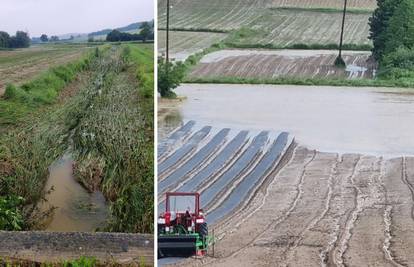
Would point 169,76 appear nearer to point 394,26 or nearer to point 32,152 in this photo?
point 32,152

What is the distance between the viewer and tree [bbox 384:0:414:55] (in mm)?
2855

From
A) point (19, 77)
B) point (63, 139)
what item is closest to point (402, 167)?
point (63, 139)

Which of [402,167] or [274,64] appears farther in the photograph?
[274,64]

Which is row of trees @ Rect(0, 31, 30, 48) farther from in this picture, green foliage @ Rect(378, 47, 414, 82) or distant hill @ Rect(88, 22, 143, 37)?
green foliage @ Rect(378, 47, 414, 82)

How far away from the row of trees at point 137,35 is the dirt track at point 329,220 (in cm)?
87

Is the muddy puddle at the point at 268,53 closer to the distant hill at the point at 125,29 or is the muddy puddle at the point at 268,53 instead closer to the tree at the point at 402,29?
the tree at the point at 402,29

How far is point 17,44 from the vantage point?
271cm

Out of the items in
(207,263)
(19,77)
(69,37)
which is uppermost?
(69,37)

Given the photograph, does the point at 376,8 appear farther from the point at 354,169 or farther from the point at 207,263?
the point at 207,263

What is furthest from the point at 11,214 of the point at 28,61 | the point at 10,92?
the point at 28,61

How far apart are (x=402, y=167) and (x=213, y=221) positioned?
90 centimetres

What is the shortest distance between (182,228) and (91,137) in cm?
60

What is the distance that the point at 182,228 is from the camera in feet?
8.83

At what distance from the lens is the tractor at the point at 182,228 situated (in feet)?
8.68
